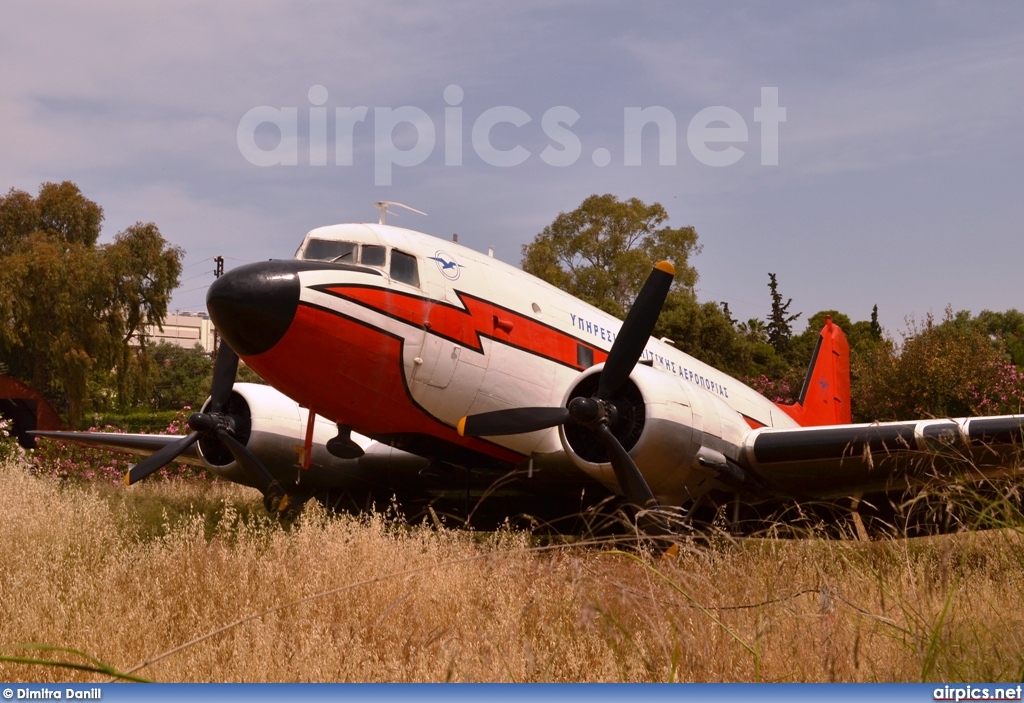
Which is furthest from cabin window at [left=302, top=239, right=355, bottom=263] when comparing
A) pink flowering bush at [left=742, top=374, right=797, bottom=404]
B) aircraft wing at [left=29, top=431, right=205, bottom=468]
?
pink flowering bush at [left=742, top=374, right=797, bottom=404]

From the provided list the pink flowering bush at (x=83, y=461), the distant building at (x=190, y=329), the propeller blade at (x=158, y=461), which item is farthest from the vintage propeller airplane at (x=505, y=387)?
the distant building at (x=190, y=329)

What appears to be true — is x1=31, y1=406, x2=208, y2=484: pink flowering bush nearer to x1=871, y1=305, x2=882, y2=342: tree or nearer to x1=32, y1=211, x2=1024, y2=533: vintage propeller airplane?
x1=32, y1=211, x2=1024, y2=533: vintage propeller airplane

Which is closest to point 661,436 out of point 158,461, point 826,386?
point 158,461

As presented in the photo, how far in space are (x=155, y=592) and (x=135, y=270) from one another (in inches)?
1242

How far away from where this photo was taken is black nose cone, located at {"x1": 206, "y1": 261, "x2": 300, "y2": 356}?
8.52m

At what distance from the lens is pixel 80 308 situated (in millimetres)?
34625

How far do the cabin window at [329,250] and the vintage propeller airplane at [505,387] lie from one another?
0.05 feet

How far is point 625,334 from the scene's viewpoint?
30.6 ft

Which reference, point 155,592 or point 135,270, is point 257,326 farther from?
point 135,270

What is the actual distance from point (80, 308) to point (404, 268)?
2903 centimetres

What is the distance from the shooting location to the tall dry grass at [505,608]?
3.60 meters

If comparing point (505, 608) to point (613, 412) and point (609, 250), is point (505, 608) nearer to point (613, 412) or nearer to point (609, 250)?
point (613, 412)

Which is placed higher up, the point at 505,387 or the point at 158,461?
the point at 505,387

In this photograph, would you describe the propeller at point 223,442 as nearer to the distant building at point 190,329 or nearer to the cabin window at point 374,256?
the cabin window at point 374,256
